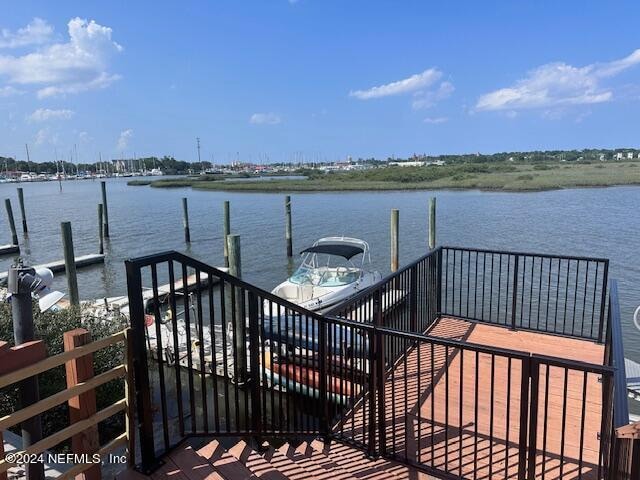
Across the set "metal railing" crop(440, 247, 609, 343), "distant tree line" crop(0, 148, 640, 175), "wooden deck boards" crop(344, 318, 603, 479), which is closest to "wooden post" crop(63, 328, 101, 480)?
"wooden deck boards" crop(344, 318, 603, 479)

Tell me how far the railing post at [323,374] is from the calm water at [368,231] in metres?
8.34

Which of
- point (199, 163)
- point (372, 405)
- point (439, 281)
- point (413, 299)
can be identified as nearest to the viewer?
point (372, 405)

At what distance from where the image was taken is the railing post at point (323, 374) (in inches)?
148

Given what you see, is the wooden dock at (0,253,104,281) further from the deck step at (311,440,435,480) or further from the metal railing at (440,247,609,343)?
the deck step at (311,440,435,480)

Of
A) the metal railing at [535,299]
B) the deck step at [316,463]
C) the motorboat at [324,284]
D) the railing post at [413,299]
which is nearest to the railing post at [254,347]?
the deck step at [316,463]

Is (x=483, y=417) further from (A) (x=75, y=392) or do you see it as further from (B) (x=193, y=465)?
(A) (x=75, y=392)

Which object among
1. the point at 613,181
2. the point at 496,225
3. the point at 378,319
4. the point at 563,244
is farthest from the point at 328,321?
the point at 613,181

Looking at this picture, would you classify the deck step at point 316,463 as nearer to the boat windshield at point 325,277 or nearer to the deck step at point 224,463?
the deck step at point 224,463

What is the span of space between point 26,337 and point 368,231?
2527 cm

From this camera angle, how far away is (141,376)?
9.41ft

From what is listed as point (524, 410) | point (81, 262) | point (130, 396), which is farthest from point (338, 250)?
point (81, 262)

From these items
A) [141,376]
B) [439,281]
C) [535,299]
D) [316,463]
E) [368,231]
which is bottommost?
[535,299]

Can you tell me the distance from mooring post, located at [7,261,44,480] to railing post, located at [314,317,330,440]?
1.97m

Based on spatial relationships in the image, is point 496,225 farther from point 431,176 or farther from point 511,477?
point 431,176
